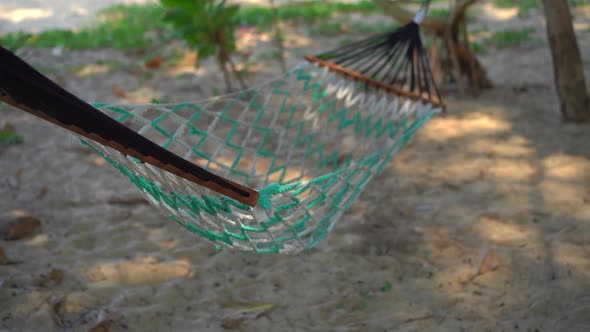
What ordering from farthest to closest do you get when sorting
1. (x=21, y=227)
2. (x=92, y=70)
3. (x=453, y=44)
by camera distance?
(x=92, y=70) → (x=453, y=44) → (x=21, y=227)

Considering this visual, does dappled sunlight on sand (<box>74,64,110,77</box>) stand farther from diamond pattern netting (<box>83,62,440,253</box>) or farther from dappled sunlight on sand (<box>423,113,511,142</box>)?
dappled sunlight on sand (<box>423,113,511,142</box>)

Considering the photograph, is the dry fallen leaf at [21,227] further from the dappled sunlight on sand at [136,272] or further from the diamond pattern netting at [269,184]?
the diamond pattern netting at [269,184]

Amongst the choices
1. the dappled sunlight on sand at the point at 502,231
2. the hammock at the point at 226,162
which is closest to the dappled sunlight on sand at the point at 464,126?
the hammock at the point at 226,162

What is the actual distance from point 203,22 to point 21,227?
155 centimetres

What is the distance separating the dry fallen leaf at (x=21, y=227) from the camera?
2010 millimetres

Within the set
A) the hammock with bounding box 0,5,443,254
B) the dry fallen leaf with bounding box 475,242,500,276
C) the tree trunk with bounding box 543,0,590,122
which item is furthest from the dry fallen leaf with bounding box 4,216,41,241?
the tree trunk with bounding box 543,0,590,122

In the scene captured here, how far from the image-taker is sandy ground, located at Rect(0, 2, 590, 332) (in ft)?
5.24

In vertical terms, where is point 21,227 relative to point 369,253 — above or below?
above

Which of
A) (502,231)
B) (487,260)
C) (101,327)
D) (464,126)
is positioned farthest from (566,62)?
(101,327)

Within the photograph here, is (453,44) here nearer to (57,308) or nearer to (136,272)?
(136,272)

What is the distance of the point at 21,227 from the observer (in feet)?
6.70

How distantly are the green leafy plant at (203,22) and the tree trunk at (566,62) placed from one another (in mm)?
1606

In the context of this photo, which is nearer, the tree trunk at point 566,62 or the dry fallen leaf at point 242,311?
the dry fallen leaf at point 242,311

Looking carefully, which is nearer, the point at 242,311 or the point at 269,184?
the point at 242,311
